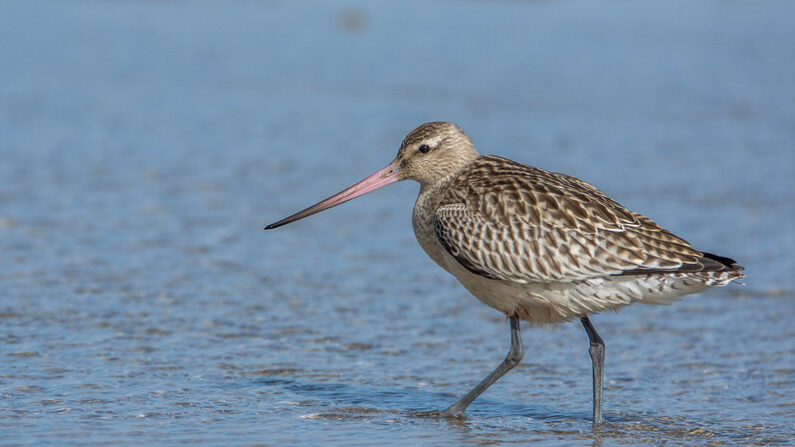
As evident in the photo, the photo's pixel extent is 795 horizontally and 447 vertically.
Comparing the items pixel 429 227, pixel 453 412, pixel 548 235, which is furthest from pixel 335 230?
pixel 548 235

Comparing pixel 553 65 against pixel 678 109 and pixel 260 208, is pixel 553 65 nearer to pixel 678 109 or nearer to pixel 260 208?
pixel 678 109

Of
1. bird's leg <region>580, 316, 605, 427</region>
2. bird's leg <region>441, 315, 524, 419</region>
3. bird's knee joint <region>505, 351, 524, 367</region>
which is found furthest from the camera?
bird's knee joint <region>505, 351, 524, 367</region>

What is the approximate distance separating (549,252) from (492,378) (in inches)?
37.1

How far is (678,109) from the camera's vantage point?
1714 centimetres

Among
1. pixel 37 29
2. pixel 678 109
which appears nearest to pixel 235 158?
pixel 678 109

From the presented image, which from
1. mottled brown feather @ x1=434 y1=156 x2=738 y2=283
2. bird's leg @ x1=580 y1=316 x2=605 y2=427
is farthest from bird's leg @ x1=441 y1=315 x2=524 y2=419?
mottled brown feather @ x1=434 y1=156 x2=738 y2=283

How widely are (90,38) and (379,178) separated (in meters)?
14.2

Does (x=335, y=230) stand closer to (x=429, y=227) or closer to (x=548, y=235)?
(x=429, y=227)

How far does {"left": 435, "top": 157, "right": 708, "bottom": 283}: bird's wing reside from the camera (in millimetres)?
6570

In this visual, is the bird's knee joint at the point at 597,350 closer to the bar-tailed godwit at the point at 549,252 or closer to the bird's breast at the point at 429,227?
the bar-tailed godwit at the point at 549,252

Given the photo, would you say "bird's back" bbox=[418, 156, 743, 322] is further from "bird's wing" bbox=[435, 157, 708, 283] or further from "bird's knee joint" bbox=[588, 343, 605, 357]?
"bird's knee joint" bbox=[588, 343, 605, 357]

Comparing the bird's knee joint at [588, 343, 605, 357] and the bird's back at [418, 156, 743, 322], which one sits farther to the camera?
the bird's knee joint at [588, 343, 605, 357]

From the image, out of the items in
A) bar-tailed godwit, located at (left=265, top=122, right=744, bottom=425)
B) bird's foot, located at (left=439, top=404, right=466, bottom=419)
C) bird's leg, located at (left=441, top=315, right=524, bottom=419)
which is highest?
bar-tailed godwit, located at (left=265, top=122, right=744, bottom=425)

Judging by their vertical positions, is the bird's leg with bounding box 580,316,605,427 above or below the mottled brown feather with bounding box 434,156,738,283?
below
